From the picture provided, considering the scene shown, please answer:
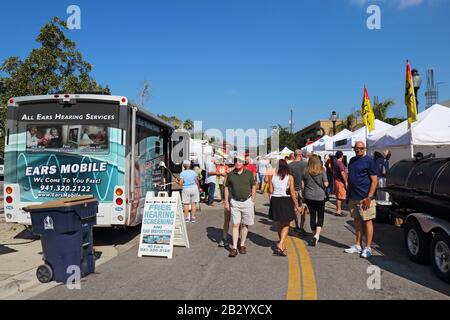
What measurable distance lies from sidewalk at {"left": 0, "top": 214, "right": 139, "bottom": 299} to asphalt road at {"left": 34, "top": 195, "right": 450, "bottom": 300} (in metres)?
0.37

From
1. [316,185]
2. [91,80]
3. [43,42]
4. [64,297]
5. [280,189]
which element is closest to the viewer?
[64,297]

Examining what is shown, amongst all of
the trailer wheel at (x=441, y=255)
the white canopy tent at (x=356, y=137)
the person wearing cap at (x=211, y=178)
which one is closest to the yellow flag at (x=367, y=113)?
the white canopy tent at (x=356, y=137)

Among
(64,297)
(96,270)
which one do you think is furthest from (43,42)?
(64,297)

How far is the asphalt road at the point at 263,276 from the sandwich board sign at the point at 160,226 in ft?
0.77

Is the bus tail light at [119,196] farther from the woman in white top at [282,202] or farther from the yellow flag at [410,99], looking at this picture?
the yellow flag at [410,99]

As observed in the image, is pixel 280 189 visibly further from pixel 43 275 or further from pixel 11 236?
pixel 11 236

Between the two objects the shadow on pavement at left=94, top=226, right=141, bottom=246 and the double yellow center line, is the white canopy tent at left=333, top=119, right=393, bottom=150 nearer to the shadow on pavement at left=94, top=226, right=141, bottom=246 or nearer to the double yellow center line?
the double yellow center line

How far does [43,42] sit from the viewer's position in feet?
45.5

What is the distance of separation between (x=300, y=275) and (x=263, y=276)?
0.54 meters

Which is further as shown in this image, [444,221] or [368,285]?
[444,221]

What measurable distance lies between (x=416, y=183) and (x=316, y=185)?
1.82 metres

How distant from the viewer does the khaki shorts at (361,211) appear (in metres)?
6.63

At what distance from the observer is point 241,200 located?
7078 mm
